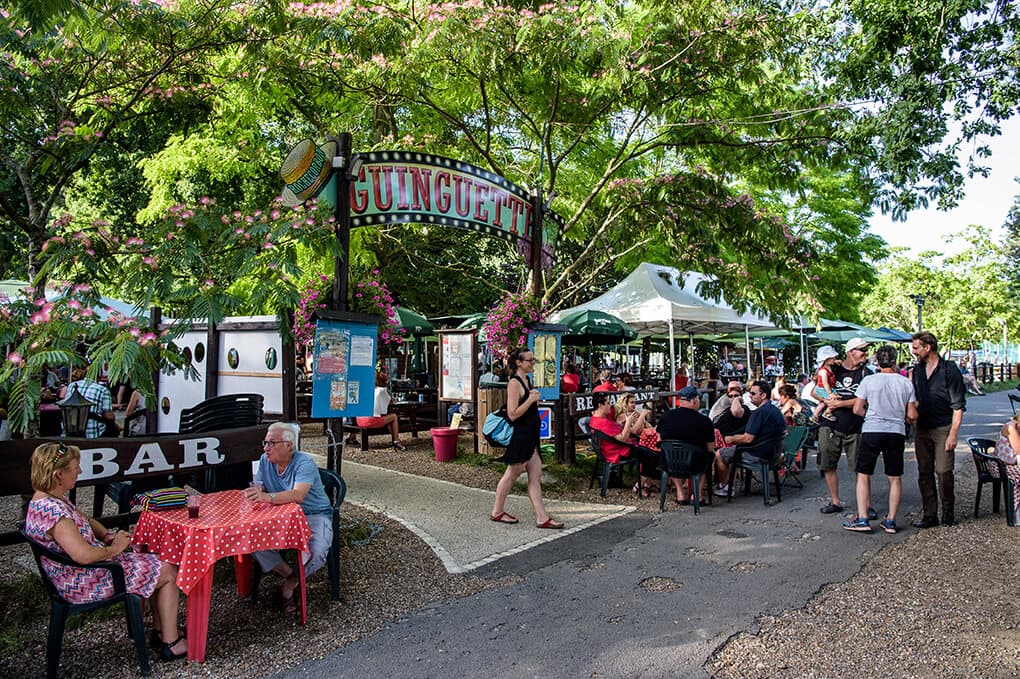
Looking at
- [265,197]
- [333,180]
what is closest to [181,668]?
[333,180]

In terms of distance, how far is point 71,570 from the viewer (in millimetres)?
3387

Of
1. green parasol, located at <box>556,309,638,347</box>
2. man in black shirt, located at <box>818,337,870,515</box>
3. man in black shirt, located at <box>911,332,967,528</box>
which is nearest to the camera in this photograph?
man in black shirt, located at <box>911,332,967,528</box>

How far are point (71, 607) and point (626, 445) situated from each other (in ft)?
18.7

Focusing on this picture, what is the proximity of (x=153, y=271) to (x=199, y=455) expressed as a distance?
1.33 m

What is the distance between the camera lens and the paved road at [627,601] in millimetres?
3637

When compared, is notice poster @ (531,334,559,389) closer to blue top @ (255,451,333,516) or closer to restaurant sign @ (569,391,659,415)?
restaurant sign @ (569,391,659,415)

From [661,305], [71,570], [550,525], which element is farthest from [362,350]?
[661,305]

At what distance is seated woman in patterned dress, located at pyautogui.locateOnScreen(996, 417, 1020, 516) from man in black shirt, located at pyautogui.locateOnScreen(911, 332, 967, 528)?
41cm

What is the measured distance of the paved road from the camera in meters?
3.64

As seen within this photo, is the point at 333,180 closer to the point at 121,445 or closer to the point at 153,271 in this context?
the point at 153,271

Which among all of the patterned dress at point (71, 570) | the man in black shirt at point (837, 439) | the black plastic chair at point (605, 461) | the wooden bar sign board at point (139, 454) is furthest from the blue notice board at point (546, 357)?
the patterned dress at point (71, 570)

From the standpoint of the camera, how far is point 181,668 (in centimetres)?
361

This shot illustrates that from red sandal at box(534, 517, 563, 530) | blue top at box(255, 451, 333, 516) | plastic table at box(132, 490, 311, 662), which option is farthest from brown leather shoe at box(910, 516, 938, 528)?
plastic table at box(132, 490, 311, 662)

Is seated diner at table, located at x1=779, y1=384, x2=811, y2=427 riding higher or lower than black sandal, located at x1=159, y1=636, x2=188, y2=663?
higher
